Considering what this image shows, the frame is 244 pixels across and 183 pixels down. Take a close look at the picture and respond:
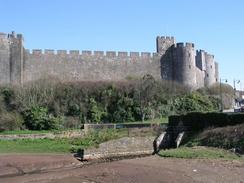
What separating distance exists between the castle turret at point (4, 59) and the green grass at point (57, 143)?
48.9 feet

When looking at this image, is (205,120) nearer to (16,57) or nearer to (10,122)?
(10,122)

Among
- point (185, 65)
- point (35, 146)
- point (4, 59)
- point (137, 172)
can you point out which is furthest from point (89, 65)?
point (137, 172)

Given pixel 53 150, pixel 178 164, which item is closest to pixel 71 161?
pixel 53 150

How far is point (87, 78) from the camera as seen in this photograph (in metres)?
48.8

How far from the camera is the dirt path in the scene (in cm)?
1708

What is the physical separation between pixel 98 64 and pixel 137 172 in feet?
105

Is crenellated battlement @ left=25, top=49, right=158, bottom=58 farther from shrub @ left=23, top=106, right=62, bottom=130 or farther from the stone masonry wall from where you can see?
shrub @ left=23, top=106, right=62, bottom=130

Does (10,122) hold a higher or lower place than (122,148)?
higher

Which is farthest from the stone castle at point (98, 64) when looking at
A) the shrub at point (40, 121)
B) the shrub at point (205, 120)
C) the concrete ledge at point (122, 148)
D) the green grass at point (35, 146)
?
the concrete ledge at point (122, 148)

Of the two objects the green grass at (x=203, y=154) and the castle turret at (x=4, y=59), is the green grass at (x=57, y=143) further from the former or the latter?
the castle turret at (x=4, y=59)

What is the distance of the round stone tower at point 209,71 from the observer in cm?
5452

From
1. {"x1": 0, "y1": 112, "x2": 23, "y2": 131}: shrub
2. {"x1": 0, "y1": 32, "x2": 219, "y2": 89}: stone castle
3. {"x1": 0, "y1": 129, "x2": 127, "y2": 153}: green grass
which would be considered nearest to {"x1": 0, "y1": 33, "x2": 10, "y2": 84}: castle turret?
{"x1": 0, "y1": 32, "x2": 219, "y2": 89}: stone castle

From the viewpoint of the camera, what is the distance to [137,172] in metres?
18.5

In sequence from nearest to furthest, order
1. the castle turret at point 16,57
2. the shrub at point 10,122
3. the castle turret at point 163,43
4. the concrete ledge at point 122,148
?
the concrete ledge at point 122,148, the shrub at point 10,122, the castle turret at point 16,57, the castle turret at point 163,43
